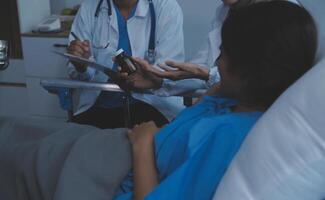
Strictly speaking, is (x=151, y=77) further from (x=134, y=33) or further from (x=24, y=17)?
(x=24, y=17)

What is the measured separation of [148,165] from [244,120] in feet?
0.80

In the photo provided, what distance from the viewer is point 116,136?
1126 millimetres

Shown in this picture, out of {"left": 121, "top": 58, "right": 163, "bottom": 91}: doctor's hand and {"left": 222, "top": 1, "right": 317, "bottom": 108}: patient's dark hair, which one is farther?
{"left": 121, "top": 58, "right": 163, "bottom": 91}: doctor's hand

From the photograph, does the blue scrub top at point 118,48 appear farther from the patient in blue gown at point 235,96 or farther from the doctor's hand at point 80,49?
the patient in blue gown at point 235,96

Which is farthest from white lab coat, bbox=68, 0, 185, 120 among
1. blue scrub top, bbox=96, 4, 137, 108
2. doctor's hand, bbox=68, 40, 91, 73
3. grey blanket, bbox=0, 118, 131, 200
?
grey blanket, bbox=0, 118, 131, 200

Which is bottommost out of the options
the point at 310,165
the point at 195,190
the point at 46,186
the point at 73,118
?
the point at 73,118

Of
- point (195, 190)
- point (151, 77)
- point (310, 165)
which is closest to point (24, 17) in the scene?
point (151, 77)

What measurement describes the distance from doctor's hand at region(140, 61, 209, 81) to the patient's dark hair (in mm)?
631

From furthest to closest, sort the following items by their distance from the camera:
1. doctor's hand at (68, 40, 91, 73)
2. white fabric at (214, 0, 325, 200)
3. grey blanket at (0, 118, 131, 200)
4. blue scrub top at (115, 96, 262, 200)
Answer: doctor's hand at (68, 40, 91, 73), grey blanket at (0, 118, 131, 200), blue scrub top at (115, 96, 262, 200), white fabric at (214, 0, 325, 200)

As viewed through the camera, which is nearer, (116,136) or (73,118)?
(116,136)

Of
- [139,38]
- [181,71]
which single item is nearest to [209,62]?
[181,71]

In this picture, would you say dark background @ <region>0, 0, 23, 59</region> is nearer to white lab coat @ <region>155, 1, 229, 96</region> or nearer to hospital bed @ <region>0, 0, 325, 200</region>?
white lab coat @ <region>155, 1, 229, 96</region>

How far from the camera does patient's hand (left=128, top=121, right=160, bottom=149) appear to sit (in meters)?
1.04

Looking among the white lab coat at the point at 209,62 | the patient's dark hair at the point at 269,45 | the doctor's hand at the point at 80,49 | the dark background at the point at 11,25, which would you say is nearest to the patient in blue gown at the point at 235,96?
the patient's dark hair at the point at 269,45
